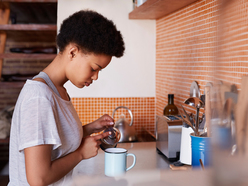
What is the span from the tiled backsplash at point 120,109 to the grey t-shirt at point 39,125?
120 cm

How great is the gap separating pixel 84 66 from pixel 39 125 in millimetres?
236

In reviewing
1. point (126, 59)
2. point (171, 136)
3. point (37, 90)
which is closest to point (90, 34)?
point (37, 90)

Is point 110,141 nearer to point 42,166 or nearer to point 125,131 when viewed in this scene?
point 42,166

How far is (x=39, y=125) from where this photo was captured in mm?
738

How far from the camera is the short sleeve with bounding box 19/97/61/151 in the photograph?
0.72 meters

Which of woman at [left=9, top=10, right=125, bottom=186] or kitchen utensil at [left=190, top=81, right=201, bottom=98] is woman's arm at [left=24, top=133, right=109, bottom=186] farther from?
kitchen utensil at [left=190, top=81, right=201, bottom=98]

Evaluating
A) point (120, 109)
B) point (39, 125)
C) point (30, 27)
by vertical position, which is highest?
point (30, 27)

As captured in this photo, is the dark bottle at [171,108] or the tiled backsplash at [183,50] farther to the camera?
the dark bottle at [171,108]

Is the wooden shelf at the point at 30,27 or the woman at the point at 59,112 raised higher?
the wooden shelf at the point at 30,27

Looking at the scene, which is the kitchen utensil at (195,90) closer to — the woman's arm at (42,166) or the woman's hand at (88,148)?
the woman's hand at (88,148)

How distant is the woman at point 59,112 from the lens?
2.39ft

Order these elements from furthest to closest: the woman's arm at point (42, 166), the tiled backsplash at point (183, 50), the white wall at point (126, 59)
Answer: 1. the white wall at point (126, 59)
2. the tiled backsplash at point (183, 50)
3. the woman's arm at point (42, 166)

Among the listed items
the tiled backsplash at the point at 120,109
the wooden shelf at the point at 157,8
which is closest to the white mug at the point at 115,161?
the wooden shelf at the point at 157,8

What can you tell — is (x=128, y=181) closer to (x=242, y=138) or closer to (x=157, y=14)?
(x=242, y=138)
